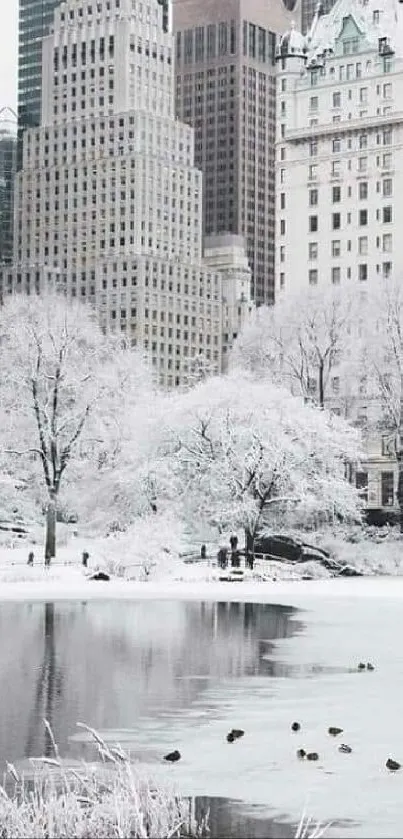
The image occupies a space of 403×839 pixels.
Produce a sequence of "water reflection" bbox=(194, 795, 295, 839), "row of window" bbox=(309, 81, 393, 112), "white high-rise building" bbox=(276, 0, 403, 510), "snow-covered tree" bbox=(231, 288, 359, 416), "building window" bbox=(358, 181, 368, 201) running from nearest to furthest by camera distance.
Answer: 1. "water reflection" bbox=(194, 795, 295, 839)
2. "snow-covered tree" bbox=(231, 288, 359, 416)
3. "white high-rise building" bbox=(276, 0, 403, 510)
4. "building window" bbox=(358, 181, 368, 201)
5. "row of window" bbox=(309, 81, 393, 112)

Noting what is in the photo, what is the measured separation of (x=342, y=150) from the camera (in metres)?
181

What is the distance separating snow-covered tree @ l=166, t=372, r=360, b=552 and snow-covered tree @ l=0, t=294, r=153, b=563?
5930mm

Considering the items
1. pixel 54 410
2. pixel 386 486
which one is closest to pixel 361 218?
pixel 386 486

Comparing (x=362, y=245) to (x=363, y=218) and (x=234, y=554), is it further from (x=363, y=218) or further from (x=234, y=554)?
(x=234, y=554)

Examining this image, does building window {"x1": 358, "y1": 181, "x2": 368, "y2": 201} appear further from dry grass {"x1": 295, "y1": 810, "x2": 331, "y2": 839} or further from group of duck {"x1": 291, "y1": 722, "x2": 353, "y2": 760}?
dry grass {"x1": 295, "y1": 810, "x2": 331, "y2": 839}

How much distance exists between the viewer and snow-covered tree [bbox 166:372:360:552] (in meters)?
80.2

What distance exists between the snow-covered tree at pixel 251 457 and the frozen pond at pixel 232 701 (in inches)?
962

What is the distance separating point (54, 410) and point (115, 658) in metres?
45.9

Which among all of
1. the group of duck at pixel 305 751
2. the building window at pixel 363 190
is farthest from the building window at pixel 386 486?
the group of duck at pixel 305 751

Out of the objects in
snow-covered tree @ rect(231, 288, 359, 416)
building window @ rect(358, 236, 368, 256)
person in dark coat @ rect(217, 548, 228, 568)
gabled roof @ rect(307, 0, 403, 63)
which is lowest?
person in dark coat @ rect(217, 548, 228, 568)

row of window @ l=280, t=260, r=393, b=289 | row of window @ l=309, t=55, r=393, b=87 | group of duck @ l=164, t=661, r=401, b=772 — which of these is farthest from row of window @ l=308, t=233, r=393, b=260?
group of duck @ l=164, t=661, r=401, b=772

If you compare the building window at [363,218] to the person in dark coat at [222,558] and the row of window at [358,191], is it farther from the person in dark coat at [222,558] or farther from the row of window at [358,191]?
the person in dark coat at [222,558]

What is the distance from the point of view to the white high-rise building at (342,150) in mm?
175250

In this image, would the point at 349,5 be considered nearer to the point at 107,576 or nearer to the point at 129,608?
the point at 107,576
